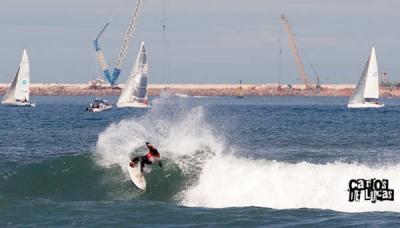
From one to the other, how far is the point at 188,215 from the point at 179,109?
53.1 ft

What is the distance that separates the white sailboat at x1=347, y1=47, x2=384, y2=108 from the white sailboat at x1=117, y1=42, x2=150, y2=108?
27.4 metres

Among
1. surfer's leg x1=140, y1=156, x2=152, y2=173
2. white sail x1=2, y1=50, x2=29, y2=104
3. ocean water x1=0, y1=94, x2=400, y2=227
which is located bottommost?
ocean water x1=0, y1=94, x2=400, y2=227

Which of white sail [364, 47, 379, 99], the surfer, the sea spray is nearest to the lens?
the surfer

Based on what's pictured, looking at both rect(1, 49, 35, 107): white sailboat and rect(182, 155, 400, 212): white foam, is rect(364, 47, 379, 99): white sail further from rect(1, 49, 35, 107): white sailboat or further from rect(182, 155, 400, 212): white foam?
rect(182, 155, 400, 212): white foam

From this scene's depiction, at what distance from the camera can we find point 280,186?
27406 millimetres

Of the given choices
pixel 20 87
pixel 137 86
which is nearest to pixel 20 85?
pixel 20 87

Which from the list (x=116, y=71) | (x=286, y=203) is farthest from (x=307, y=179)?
(x=116, y=71)

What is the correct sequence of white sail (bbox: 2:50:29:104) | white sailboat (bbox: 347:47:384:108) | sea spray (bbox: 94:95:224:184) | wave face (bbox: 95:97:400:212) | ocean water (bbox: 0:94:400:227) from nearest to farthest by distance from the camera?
ocean water (bbox: 0:94:400:227) < wave face (bbox: 95:97:400:212) < sea spray (bbox: 94:95:224:184) < white sail (bbox: 2:50:29:104) < white sailboat (bbox: 347:47:384:108)

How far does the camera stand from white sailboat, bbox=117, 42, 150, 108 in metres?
92.4

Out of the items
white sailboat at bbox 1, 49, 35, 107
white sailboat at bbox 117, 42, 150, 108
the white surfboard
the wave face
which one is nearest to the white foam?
the wave face

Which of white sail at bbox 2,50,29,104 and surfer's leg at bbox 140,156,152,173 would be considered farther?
white sail at bbox 2,50,29,104

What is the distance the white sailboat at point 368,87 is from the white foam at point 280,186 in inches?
2928

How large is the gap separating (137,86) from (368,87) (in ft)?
99.2

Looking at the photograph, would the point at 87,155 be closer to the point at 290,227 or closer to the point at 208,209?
the point at 208,209
